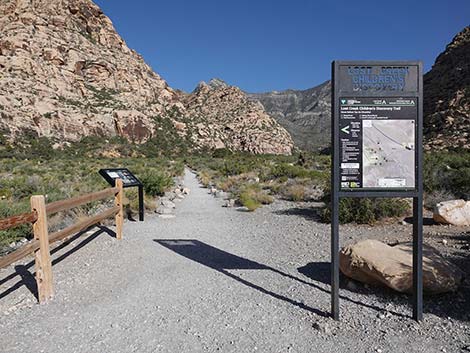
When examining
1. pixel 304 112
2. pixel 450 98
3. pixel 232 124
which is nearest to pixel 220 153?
pixel 232 124

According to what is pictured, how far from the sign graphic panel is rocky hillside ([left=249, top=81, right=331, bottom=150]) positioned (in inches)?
3399

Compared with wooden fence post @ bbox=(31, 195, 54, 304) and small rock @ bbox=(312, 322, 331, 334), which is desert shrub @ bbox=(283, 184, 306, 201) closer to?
small rock @ bbox=(312, 322, 331, 334)

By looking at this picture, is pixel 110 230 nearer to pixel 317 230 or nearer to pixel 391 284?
pixel 317 230

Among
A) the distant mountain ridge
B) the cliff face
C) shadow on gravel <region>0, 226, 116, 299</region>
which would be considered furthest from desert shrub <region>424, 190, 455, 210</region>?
the cliff face

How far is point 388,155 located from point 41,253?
14.3ft

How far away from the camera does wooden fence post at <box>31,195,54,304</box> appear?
478cm

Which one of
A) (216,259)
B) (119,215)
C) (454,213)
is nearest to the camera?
(216,259)

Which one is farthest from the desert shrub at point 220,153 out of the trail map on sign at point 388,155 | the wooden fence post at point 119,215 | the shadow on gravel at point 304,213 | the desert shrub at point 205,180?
the trail map on sign at point 388,155

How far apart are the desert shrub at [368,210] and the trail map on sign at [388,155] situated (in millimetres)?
5616

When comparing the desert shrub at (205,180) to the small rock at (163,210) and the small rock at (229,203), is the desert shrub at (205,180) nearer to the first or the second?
the small rock at (229,203)

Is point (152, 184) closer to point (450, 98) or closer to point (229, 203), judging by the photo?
point (229, 203)

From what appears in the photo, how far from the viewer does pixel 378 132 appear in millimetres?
3975

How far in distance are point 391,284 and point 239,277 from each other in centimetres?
216

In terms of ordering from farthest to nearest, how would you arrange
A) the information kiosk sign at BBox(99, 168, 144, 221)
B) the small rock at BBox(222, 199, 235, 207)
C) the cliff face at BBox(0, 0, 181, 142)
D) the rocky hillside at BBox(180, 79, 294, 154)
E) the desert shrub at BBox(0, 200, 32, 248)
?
1. the rocky hillside at BBox(180, 79, 294, 154)
2. the cliff face at BBox(0, 0, 181, 142)
3. the small rock at BBox(222, 199, 235, 207)
4. the information kiosk sign at BBox(99, 168, 144, 221)
5. the desert shrub at BBox(0, 200, 32, 248)
